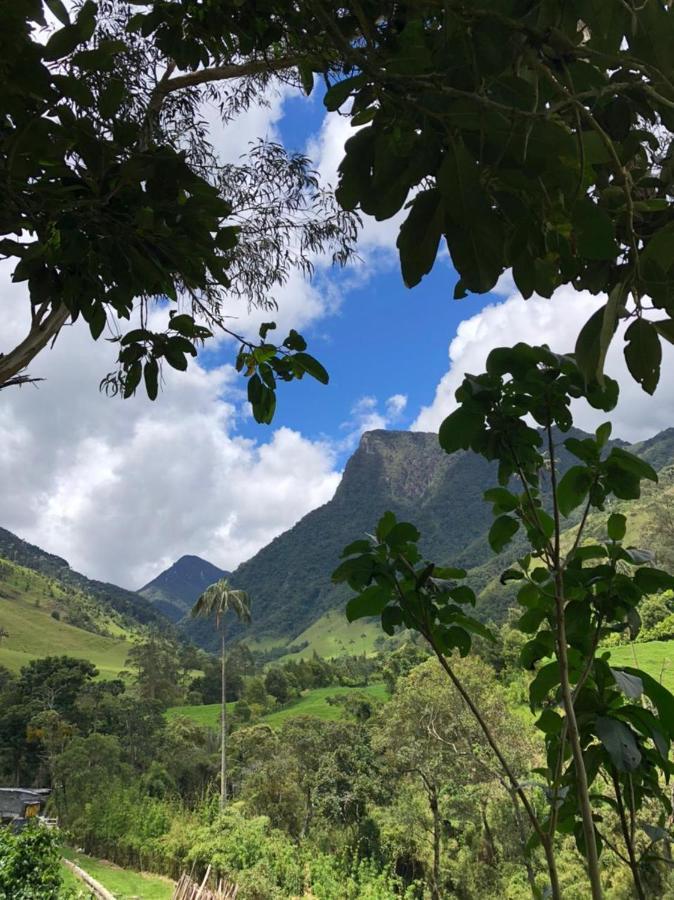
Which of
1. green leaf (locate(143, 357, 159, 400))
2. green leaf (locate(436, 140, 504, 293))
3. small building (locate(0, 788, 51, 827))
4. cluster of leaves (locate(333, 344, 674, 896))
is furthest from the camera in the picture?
small building (locate(0, 788, 51, 827))

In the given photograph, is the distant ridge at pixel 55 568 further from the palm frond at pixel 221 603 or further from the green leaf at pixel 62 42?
the green leaf at pixel 62 42

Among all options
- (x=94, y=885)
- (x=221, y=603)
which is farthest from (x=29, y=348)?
(x=221, y=603)

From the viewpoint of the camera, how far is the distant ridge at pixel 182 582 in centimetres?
13750

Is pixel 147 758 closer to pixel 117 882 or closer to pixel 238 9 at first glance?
pixel 117 882

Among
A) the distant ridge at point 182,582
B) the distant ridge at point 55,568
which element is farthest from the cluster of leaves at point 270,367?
the distant ridge at point 182,582

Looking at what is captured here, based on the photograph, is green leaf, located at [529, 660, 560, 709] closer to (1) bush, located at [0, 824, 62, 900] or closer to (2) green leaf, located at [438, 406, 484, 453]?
(2) green leaf, located at [438, 406, 484, 453]

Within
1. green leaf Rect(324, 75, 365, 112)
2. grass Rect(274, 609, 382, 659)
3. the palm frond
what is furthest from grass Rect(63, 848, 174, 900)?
grass Rect(274, 609, 382, 659)

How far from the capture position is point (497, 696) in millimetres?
11273

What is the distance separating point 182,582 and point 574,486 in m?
160

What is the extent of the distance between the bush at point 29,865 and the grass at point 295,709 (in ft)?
67.4

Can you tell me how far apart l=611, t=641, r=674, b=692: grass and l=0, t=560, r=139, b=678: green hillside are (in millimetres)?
32341

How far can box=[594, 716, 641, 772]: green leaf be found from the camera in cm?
74

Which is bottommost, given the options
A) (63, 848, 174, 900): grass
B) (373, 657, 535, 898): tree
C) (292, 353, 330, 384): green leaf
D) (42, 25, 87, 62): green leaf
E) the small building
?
the small building

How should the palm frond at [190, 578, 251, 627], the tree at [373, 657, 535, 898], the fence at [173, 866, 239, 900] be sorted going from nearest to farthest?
the fence at [173, 866, 239, 900], the tree at [373, 657, 535, 898], the palm frond at [190, 578, 251, 627]
